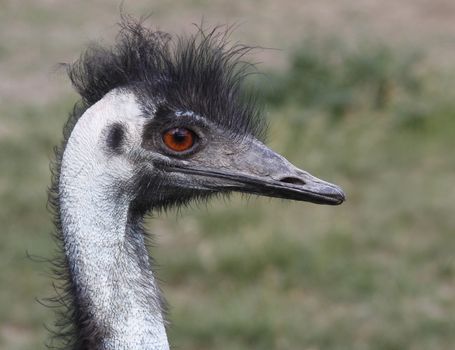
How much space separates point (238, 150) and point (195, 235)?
308 cm

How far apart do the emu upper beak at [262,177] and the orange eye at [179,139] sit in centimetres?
6

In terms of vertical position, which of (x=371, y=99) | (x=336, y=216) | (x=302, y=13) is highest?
(x=302, y=13)

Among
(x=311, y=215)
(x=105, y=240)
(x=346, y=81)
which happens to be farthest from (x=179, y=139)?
(x=346, y=81)

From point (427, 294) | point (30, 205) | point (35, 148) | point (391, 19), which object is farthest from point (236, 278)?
point (391, 19)

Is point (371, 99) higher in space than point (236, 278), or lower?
higher

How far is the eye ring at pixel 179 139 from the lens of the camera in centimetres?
289

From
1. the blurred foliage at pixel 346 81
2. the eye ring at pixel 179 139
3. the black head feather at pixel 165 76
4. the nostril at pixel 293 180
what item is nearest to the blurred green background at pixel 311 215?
the blurred foliage at pixel 346 81

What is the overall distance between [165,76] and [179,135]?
16cm

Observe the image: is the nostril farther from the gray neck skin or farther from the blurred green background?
the blurred green background

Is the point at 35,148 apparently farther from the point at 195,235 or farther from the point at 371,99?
the point at 371,99

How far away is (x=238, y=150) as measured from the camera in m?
2.97

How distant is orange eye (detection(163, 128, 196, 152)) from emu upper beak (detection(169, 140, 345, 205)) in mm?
57

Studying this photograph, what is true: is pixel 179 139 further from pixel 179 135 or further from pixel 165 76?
pixel 165 76

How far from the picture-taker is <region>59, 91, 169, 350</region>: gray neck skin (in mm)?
2717
